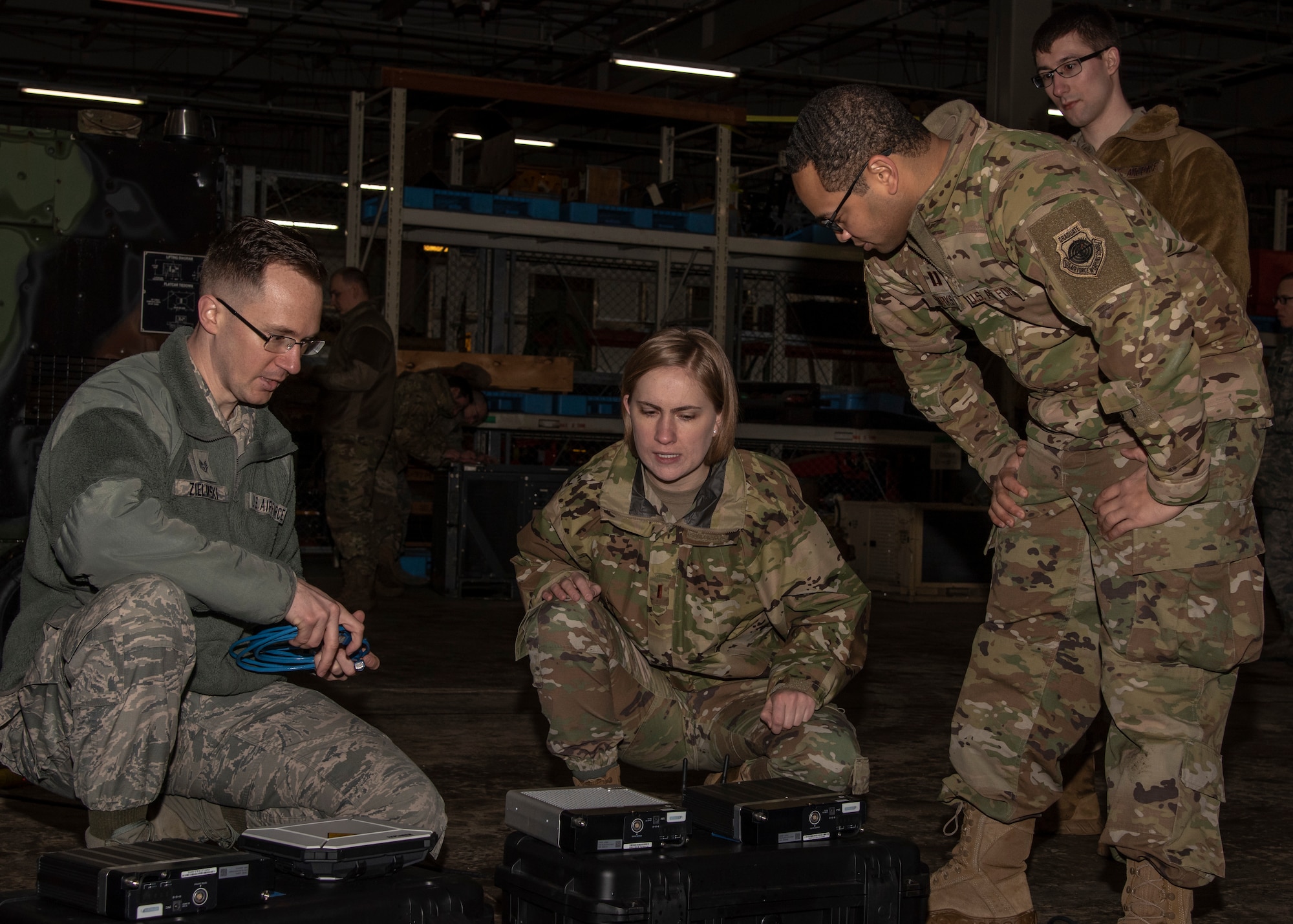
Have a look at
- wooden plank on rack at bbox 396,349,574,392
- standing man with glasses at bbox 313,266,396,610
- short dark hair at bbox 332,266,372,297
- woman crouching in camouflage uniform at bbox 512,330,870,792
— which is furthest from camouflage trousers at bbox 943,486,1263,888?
wooden plank on rack at bbox 396,349,574,392

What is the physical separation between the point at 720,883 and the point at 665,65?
33.9ft

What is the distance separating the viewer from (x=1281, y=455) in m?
5.91

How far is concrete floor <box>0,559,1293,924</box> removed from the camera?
8.73 ft

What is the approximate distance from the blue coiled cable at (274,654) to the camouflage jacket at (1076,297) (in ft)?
4.25

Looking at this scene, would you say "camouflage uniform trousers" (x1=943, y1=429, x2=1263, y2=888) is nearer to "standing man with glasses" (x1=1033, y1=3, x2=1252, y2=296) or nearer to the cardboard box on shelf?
"standing man with glasses" (x1=1033, y1=3, x2=1252, y2=296)

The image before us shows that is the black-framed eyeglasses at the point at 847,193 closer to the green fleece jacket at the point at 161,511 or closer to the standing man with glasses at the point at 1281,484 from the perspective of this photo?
the green fleece jacket at the point at 161,511

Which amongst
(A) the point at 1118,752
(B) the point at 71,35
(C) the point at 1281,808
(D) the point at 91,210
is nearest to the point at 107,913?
(A) the point at 1118,752

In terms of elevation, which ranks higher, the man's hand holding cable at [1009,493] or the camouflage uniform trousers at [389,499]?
the man's hand holding cable at [1009,493]

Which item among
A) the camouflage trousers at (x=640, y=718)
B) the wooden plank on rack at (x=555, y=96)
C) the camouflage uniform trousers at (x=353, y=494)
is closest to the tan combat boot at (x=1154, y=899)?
the camouflage trousers at (x=640, y=718)

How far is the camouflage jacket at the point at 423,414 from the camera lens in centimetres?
779

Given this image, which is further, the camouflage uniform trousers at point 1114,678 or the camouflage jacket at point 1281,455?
the camouflage jacket at point 1281,455

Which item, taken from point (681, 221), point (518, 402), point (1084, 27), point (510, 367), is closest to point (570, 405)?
point (518, 402)

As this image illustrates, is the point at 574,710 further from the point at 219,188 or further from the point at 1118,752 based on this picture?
the point at 219,188

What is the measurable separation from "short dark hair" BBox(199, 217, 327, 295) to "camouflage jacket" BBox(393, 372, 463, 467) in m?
5.51
